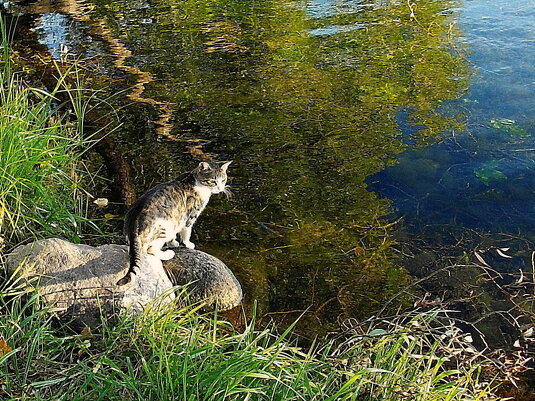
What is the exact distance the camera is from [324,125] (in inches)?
258

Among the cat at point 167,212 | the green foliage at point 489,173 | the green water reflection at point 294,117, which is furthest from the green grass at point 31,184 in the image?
the green foliage at point 489,173

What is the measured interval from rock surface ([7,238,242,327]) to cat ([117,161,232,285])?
3.7 inches

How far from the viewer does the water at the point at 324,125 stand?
480 cm

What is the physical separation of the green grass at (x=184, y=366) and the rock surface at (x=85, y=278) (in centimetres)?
12

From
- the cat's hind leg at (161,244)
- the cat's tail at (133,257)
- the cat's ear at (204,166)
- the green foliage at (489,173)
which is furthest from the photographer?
the green foliage at (489,173)

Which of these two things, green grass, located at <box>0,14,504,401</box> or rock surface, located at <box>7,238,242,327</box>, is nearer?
green grass, located at <box>0,14,504,401</box>

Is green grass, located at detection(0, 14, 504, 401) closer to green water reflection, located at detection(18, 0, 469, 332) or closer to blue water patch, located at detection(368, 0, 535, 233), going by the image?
green water reflection, located at detection(18, 0, 469, 332)

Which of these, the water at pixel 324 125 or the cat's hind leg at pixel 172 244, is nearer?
the cat's hind leg at pixel 172 244

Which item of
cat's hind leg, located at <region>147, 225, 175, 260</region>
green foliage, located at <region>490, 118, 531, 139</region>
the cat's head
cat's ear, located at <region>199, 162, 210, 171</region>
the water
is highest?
cat's ear, located at <region>199, 162, 210, 171</region>

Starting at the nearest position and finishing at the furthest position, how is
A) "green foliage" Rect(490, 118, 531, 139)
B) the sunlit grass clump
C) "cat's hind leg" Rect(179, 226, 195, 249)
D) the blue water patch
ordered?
1. the sunlit grass clump
2. "cat's hind leg" Rect(179, 226, 195, 249)
3. the blue water patch
4. "green foliage" Rect(490, 118, 531, 139)

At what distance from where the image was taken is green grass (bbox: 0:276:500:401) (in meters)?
2.70

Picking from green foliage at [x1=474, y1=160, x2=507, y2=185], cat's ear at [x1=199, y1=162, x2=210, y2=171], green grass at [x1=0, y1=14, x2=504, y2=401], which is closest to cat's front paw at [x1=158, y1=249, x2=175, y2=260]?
cat's ear at [x1=199, y1=162, x2=210, y2=171]

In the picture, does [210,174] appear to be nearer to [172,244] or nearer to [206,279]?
[172,244]

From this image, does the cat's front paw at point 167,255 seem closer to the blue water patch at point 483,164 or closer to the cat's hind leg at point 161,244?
the cat's hind leg at point 161,244
